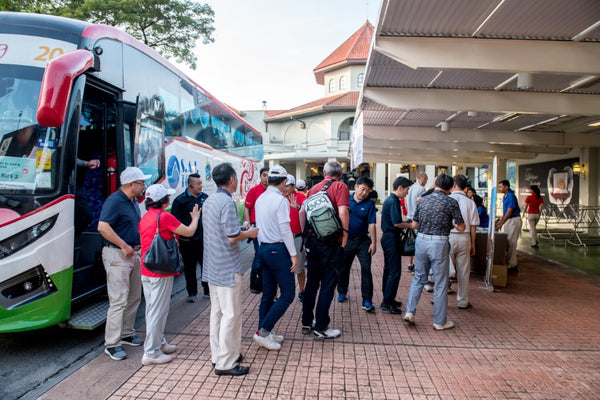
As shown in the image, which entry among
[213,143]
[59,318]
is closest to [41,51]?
[59,318]

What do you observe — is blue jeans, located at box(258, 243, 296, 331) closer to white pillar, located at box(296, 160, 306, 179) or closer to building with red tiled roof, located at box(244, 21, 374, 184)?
building with red tiled roof, located at box(244, 21, 374, 184)

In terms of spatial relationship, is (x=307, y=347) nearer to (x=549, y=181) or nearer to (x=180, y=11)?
(x=549, y=181)

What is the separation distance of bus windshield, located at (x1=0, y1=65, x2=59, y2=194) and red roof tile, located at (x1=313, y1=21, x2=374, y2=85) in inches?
1311

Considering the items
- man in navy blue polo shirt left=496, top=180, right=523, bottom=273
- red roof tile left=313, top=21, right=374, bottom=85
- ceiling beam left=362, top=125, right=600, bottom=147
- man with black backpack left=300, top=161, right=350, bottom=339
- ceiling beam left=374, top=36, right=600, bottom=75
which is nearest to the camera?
man with black backpack left=300, top=161, right=350, bottom=339

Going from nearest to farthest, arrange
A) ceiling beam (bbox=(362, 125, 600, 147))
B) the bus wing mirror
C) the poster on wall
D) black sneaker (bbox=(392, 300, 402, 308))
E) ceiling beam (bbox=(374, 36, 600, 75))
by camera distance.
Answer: the bus wing mirror → black sneaker (bbox=(392, 300, 402, 308)) → ceiling beam (bbox=(374, 36, 600, 75)) → ceiling beam (bbox=(362, 125, 600, 147)) → the poster on wall

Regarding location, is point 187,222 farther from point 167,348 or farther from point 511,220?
point 511,220

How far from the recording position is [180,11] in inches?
824

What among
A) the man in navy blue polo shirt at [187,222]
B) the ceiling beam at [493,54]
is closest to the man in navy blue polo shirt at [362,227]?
the ceiling beam at [493,54]

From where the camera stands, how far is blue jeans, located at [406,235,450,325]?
500 centimetres

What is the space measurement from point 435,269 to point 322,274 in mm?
1450

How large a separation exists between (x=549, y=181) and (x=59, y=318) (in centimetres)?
1971

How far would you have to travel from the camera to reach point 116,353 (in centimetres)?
417

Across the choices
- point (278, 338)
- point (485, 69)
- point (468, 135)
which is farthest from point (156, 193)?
point (468, 135)

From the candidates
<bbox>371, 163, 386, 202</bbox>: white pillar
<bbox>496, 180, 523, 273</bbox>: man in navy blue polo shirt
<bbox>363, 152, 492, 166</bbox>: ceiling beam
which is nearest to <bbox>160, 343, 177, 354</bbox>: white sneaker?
<bbox>496, 180, 523, 273</bbox>: man in navy blue polo shirt
